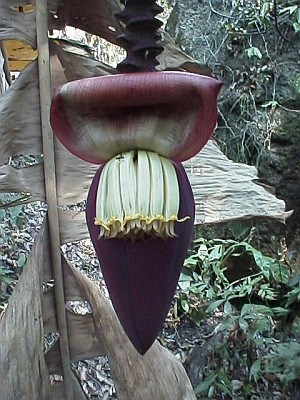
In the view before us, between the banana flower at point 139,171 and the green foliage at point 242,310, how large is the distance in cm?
79

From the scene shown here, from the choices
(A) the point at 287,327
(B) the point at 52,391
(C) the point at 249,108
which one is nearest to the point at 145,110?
(B) the point at 52,391

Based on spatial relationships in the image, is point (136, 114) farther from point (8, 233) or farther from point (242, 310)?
point (8, 233)

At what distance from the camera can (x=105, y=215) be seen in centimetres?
40

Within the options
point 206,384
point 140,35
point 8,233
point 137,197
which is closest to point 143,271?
point 137,197

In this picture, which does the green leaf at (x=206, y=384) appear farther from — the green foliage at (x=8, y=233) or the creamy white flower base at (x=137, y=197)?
the creamy white flower base at (x=137, y=197)

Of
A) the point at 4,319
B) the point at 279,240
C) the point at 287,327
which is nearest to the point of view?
the point at 4,319

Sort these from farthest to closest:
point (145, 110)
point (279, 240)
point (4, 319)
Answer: point (279, 240) → point (4, 319) → point (145, 110)

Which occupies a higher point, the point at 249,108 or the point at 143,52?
the point at 143,52

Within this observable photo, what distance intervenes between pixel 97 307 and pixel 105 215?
0.87 feet

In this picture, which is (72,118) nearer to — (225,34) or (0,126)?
(0,126)

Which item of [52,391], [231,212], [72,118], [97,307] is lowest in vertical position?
[52,391]

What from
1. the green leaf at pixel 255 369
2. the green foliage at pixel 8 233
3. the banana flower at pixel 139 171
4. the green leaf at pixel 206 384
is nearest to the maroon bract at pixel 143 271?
the banana flower at pixel 139 171

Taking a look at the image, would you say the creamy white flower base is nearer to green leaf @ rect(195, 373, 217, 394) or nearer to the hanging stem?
the hanging stem

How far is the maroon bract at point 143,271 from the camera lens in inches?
15.7
